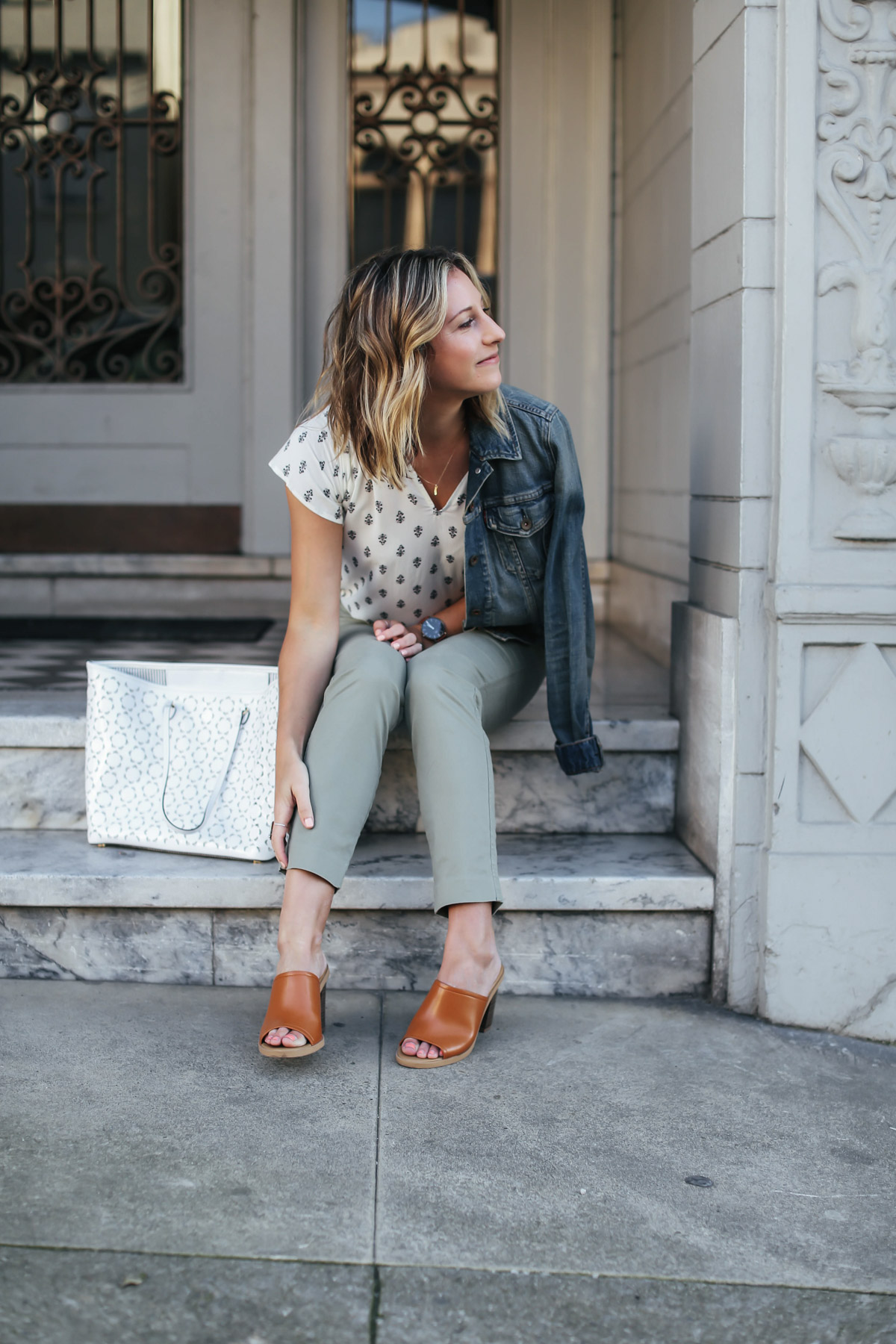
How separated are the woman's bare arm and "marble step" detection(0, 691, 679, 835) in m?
0.43

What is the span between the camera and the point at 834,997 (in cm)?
247

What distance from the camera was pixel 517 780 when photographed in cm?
286

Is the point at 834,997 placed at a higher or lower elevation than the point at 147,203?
lower

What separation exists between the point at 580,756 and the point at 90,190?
348cm

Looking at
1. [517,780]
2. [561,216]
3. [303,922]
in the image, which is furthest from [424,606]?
[561,216]

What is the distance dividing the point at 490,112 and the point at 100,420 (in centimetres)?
193

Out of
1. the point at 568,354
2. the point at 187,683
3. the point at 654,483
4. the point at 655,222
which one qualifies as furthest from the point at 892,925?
the point at 568,354

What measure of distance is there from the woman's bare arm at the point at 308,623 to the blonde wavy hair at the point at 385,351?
0.16 meters

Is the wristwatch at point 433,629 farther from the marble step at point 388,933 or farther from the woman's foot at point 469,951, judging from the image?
the woman's foot at point 469,951

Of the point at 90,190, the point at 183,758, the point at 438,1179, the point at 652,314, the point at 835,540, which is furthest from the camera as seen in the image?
the point at 90,190

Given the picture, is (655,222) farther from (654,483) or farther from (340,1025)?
(340,1025)

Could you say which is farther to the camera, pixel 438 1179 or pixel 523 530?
pixel 523 530

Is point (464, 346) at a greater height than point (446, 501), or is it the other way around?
point (464, 346)

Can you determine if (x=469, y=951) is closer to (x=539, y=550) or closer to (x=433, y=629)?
(x=433, y=629)
